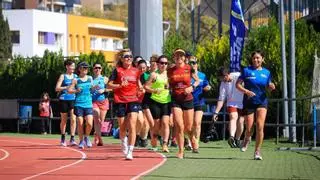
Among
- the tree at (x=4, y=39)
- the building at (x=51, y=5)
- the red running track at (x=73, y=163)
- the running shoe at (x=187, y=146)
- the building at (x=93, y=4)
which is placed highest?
the building at (x=93, y=4)

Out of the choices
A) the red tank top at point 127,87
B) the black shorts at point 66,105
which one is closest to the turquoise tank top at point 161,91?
the red tank top at point 127,87

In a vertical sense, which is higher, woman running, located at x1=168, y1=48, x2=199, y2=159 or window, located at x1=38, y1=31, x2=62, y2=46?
window, located at x1=38, y1=31, x2=62, y2=46

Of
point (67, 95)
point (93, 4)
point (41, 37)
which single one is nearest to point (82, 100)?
point (67, 95)

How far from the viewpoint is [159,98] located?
18.3 metres

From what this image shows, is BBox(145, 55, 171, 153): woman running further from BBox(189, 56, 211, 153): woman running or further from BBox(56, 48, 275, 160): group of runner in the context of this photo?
BBox(189, 56, 211, 153): woman running

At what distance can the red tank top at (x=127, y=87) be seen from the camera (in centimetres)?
1694

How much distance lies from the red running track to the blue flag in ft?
14.4

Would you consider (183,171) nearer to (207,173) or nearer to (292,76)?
(207,173)

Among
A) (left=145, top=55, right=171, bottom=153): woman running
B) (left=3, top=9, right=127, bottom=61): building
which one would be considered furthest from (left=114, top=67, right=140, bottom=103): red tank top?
(left=3, top=9, right=127, bottom=61): building

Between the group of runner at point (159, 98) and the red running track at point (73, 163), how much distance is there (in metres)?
0.49

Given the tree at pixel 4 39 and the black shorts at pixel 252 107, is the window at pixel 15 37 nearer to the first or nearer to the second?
the tree at pixel 4 39

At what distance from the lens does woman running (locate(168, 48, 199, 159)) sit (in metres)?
17.3

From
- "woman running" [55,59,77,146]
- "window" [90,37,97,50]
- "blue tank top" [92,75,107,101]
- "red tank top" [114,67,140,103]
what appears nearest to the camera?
"red tank top" [114,67,140,103]

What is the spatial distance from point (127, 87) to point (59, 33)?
75.8 metres
